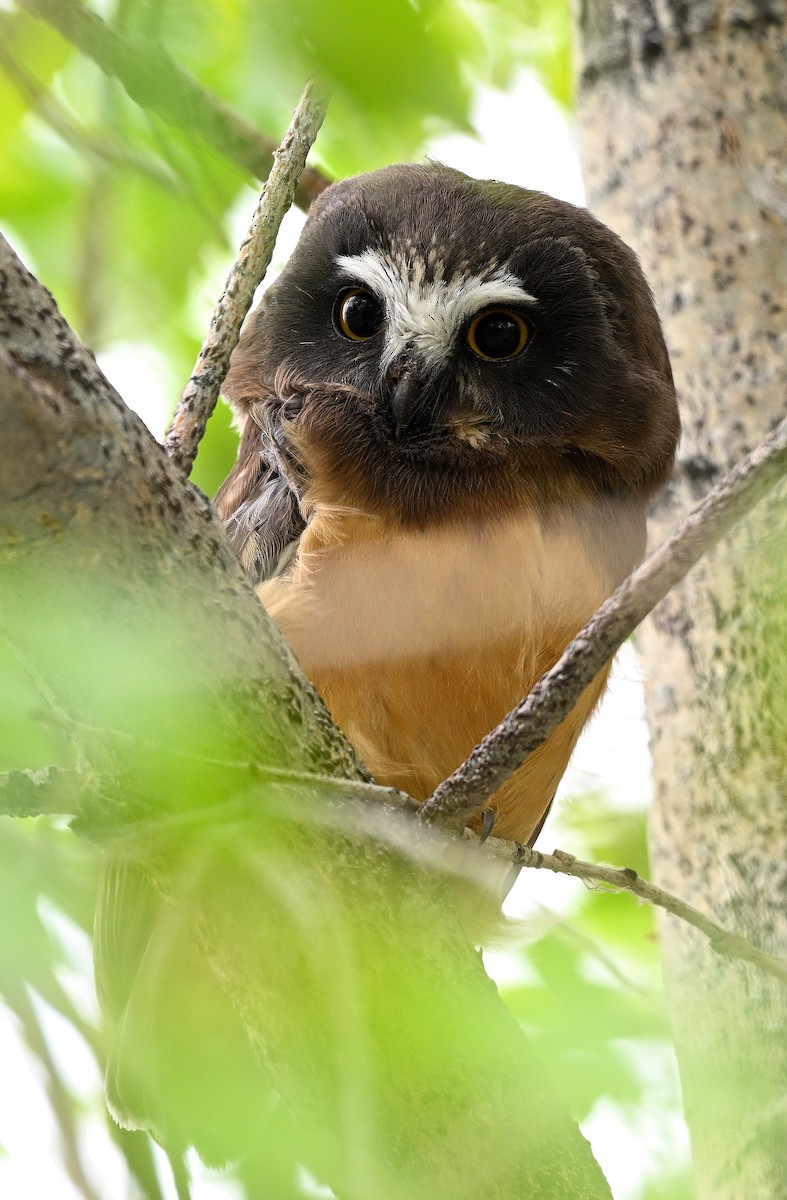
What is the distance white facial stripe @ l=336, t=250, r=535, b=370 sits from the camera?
2832mm

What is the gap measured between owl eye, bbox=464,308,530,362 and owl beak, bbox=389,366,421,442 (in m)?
0.22

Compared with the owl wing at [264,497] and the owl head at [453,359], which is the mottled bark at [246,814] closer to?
the owl wing at [264,497]

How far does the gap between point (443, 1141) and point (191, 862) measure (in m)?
0.49

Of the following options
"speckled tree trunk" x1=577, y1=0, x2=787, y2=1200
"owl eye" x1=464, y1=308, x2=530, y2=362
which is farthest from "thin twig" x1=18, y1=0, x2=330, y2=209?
"speckled tree trunk" x1=577, y1=0, x2=787, y2=1200

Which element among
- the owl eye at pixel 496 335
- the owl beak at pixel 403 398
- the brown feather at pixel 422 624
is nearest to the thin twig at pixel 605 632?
the brown feather at pixel 422 624

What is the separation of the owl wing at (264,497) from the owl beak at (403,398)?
245 mm

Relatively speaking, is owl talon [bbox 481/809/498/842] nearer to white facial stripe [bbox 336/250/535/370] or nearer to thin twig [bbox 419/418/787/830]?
thin twig [bbox 419/418/787/830]

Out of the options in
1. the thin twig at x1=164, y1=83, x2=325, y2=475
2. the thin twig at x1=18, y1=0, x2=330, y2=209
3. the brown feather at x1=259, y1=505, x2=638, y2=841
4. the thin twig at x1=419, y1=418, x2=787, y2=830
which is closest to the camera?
the thin twig at x1=419, y1=418, x2=787, y2=830

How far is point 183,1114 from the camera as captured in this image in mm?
1671

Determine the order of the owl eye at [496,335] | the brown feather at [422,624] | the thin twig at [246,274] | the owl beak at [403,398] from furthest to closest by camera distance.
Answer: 1. the owl eye at [496,335]
2. the owl beak at [403,398]
3. the brown feather at [422,624]
4. the thin twig at [246,274]

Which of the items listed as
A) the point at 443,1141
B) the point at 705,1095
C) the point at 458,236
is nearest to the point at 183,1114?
the point at 443,1141

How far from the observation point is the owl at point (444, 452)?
2.55 m

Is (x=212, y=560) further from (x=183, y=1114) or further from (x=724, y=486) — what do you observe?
(x=183, y=1114)

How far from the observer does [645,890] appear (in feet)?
5.69
